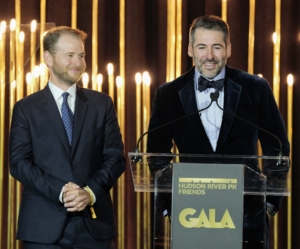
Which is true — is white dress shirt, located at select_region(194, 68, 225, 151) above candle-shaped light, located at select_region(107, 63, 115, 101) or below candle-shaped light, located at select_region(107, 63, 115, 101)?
below

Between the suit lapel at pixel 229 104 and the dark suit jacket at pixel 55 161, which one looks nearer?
the dark suit jacket at pixel 55 161

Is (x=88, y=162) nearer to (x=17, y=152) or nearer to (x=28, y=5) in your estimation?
(x=17, y=152)

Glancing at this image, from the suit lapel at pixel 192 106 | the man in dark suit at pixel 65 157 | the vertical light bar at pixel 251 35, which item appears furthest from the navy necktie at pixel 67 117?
the vertical light bar at pixel 251 35

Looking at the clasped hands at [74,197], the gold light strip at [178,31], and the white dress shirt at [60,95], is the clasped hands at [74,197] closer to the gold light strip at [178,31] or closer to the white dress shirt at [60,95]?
the white dress shirt at [60,95]

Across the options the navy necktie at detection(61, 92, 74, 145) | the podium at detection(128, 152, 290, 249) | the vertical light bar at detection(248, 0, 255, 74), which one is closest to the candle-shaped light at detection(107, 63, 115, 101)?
the vertical light bar at detection(248, 0, 255, 74)

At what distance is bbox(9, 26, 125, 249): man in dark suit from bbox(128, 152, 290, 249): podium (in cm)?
53

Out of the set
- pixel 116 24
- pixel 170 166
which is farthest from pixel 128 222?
pixel 170 166

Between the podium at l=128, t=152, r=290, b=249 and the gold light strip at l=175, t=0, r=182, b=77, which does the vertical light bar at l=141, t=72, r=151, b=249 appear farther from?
the podium at l=128, t=152, r=290, b=249

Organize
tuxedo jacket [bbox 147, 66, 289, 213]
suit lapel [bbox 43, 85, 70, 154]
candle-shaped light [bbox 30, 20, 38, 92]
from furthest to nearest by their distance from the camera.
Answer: candle-shaped light [bbox 30, 20, 38, 92] < tuxedo jacket [bbox 147, 66, 289, 213] < suit lapel [bbox 43, 85, 70, 154]

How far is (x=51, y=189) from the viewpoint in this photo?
9.30 feet

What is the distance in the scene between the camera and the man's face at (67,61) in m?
3.08

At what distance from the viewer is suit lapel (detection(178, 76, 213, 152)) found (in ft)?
10.0

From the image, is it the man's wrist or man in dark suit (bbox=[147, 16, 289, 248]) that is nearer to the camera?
the man's wrist

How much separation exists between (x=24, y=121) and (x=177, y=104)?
0.71m
